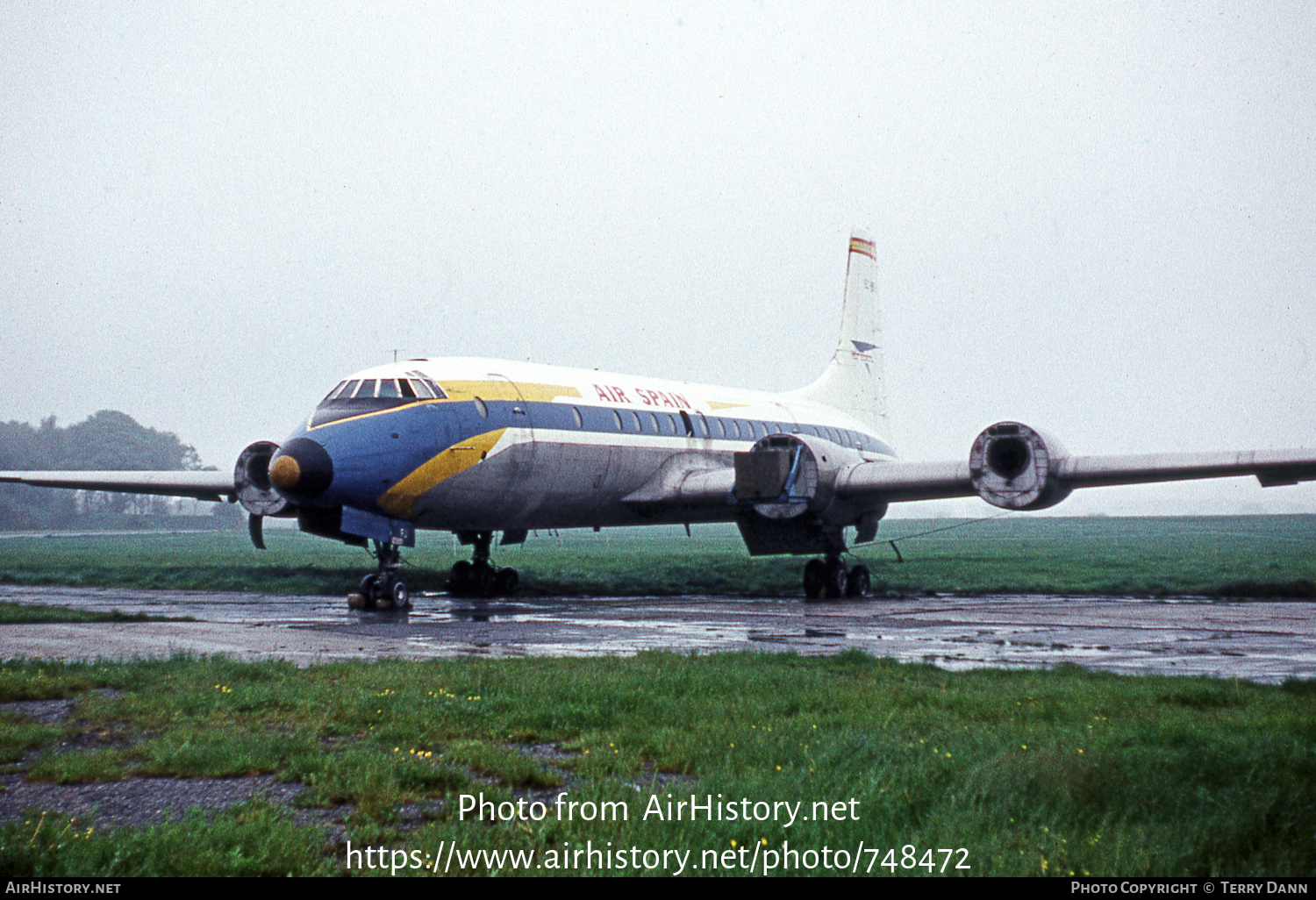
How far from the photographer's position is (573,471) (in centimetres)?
1956

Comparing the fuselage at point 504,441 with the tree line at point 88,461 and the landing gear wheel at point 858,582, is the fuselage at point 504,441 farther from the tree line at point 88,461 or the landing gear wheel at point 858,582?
the tree line at point 88,461

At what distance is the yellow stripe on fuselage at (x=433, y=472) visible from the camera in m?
16.5

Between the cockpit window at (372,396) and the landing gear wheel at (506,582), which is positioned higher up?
the cockpit window at (372,396)

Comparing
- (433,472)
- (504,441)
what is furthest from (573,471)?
(433,472)

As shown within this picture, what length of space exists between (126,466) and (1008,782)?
403 feet

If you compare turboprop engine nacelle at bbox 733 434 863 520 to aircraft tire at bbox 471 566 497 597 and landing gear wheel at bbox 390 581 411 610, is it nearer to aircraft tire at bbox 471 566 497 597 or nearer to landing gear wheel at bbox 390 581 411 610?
aircraft tire at bbox 471 566 497 597

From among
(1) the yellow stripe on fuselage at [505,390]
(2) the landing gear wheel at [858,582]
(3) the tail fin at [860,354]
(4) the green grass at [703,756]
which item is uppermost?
(3) the tail fin at [860,354]

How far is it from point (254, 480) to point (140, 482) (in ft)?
18.6

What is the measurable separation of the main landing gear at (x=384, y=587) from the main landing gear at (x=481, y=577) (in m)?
4.99

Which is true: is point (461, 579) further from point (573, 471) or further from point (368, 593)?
point (368, 593)

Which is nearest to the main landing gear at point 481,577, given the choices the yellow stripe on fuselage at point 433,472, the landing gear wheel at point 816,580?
the yellow stripe on fuselage at point 433,472

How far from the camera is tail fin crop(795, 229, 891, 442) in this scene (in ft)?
102

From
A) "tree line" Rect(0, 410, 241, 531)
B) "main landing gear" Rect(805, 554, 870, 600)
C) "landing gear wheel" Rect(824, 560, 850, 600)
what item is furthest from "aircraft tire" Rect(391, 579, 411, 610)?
"tree line" Rect(0, 410, 241, 531)

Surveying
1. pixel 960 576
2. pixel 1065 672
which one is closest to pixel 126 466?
pixel 960 576
